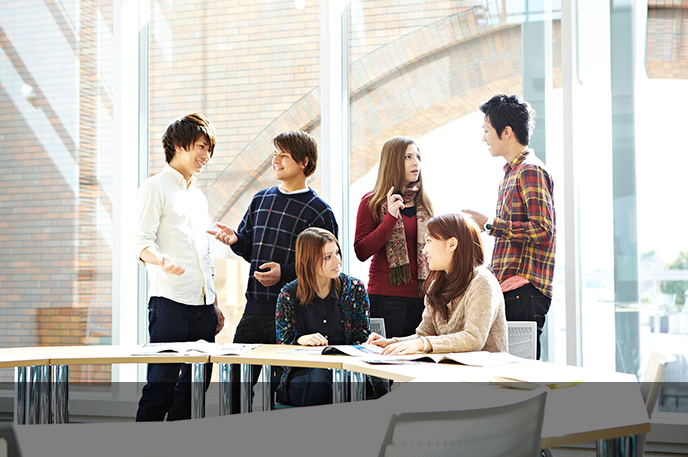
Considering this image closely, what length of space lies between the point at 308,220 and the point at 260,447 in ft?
6.79

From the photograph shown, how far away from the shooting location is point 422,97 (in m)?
4.18

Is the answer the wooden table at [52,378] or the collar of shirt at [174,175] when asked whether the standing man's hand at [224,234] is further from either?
the wooden table at [52,378]

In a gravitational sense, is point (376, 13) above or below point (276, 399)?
above

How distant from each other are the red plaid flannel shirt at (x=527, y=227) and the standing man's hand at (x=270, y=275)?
109 cm

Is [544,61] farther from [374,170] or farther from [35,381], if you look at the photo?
[35,381]

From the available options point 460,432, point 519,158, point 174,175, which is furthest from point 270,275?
point 460,432

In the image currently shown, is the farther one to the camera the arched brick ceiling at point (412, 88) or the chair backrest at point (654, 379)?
the arched brick ceiling at point (412, 88)

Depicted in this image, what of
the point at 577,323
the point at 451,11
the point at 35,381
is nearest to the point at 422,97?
the point at 451,11

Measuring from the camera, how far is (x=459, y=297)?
245 centimetres

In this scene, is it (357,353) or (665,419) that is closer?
(357,353)

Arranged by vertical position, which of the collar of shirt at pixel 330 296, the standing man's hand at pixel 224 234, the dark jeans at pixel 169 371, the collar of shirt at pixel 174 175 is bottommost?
the dark jeans at pixel 169 371

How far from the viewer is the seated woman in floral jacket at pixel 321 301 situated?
2783 millimetres

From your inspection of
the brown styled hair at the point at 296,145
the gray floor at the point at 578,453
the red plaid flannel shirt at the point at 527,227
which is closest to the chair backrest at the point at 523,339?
Result: the red plaid flannel shirt at the point at 527,227

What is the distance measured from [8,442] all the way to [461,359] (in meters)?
1.55
